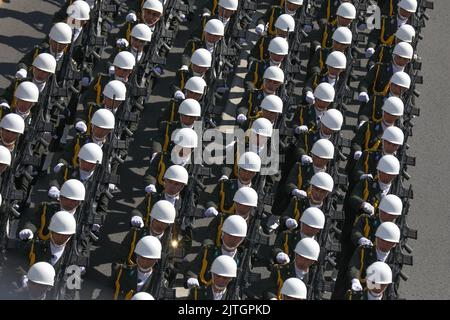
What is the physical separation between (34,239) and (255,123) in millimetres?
6072

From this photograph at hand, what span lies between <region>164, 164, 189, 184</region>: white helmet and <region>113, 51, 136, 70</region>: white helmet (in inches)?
153

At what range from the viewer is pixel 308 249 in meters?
28.7

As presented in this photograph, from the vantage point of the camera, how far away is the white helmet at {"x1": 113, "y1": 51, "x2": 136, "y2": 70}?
33.4 m

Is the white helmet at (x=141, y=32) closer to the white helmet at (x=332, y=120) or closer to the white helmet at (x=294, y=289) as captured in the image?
the white helmet at (x=332, y=120)

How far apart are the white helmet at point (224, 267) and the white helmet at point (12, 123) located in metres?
5.75

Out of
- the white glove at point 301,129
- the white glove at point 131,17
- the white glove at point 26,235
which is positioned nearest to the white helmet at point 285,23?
the white glove at point 131,17

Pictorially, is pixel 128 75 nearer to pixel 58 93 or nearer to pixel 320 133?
pixel 58 93

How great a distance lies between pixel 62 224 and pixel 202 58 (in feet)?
22.6

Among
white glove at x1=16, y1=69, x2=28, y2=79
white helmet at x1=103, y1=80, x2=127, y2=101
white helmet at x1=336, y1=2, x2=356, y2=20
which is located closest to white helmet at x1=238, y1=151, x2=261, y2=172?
→ white helmet at x1=103, y1=80, x2=127, y2=101

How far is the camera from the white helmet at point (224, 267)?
2795 centimetres

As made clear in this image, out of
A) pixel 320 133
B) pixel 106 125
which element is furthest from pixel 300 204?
pixel 106 125

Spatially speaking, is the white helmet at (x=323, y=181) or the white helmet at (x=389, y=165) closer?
the white helmet at (x=323, y=181)
